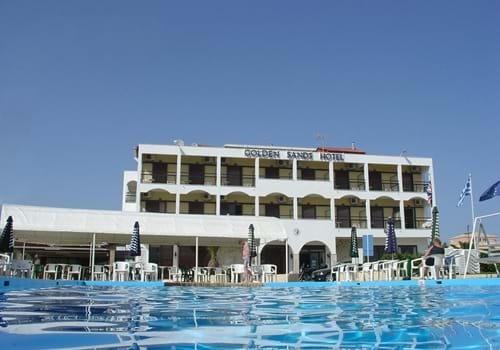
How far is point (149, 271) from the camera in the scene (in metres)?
19.5

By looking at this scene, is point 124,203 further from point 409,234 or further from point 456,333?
point 456,333

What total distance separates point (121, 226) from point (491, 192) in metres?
14.8

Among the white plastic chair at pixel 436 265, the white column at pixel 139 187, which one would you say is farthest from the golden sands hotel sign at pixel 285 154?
the white plastic chair at pixel 436 265

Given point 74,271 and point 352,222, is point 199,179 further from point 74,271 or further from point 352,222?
point 74,271

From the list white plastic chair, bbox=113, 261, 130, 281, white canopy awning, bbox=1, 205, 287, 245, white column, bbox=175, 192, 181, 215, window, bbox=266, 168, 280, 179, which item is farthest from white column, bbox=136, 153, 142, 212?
white plastic chair, bbox=113, 261, 130, 281

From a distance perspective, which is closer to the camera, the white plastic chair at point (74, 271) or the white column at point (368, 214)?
the white plastic chair at point (74, 271)

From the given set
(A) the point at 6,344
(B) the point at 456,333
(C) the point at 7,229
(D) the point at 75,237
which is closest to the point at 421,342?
(B) the point at 456,333

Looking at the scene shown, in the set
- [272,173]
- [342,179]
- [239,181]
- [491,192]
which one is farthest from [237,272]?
[342,179]

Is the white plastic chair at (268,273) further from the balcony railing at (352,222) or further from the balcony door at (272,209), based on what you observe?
the balcony railing at (352,222)

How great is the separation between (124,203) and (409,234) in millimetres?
20964

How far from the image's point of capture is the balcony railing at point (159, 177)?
35425 millimetres

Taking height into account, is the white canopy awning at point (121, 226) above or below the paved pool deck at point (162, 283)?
above

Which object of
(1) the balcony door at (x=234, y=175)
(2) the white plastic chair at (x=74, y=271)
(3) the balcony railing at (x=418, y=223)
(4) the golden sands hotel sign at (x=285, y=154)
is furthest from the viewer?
(3) the balcony railing at (x=418, y=223)

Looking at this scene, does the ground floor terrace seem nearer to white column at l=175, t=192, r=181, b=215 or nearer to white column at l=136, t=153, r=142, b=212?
white column at l=175, t=192, r=181, b=215
